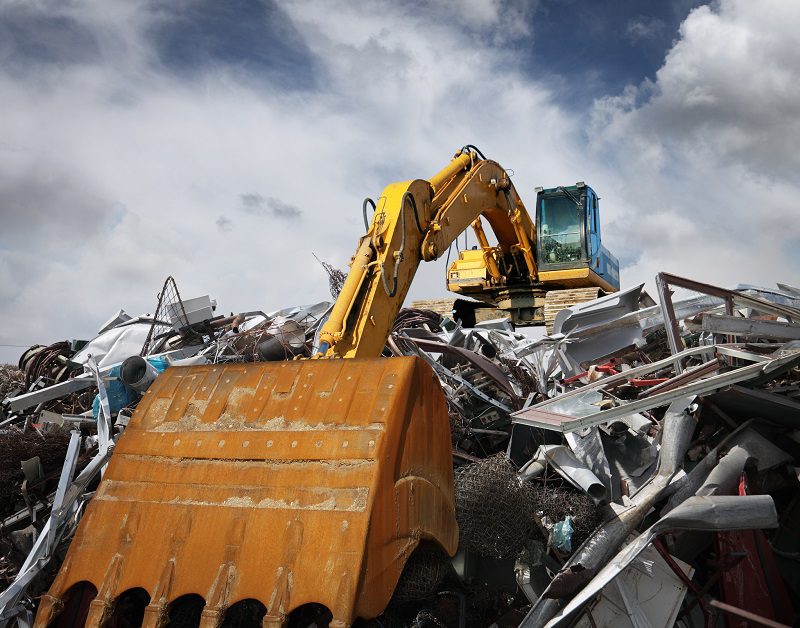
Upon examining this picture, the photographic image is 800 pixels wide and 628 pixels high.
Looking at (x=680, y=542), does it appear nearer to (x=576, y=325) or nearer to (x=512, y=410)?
(x=512, y=410)

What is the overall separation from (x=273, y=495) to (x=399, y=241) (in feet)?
9.08

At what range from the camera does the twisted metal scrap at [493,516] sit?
146 inches

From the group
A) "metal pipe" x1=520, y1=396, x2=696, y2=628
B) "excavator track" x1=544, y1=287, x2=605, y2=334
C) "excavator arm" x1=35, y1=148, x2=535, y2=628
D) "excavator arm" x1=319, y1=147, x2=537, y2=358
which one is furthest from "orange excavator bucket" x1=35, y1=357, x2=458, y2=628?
"excavator track" x1=544, y1=287, x2=605, y2=334

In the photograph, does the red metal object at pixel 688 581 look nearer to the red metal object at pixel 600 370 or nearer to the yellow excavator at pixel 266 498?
the yellow excavator at pixel 266 498

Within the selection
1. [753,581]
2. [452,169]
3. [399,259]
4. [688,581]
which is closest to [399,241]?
[399,259]

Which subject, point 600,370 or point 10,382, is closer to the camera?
point 600,370

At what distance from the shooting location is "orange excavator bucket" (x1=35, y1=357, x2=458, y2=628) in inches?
106

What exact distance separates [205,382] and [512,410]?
2.87 meters

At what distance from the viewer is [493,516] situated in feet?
12.2

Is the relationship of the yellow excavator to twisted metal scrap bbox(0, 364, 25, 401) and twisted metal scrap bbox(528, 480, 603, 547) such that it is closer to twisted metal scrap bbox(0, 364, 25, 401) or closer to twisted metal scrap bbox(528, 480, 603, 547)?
twisted metal scrap bbox(528, 480, 603, 547)

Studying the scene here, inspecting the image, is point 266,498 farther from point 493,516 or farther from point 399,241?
point 399,241

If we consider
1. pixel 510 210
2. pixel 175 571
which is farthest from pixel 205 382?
pixel 510 210

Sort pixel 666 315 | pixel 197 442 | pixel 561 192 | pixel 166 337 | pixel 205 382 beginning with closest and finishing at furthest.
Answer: pixel 197 442 < pixel 205 382 < pixel 666 315 < pixel 166 337 < pixel 561 192

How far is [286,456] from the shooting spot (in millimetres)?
2988
